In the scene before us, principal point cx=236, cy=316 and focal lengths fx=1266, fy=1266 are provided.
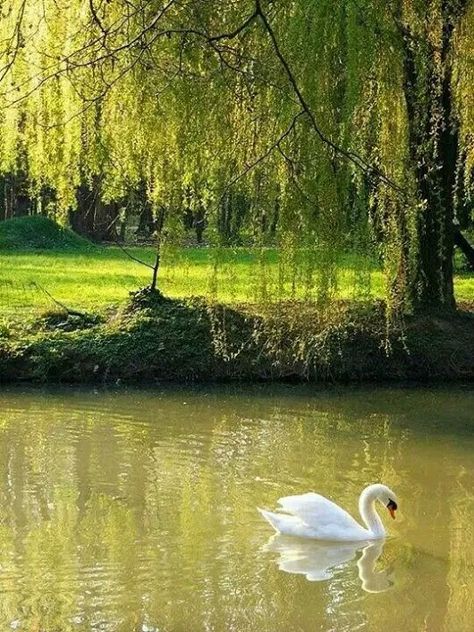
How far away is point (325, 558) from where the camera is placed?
8695mm

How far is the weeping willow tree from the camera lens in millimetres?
8766

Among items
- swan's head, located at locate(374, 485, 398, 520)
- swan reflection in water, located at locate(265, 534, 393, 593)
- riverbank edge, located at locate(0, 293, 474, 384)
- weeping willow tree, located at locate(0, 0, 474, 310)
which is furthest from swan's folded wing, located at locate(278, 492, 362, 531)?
riverbank edge, located at locate(0, 293, 474, 384)

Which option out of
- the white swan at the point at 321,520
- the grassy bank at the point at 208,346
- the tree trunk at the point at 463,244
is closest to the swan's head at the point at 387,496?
the white swan at the point at 321,520

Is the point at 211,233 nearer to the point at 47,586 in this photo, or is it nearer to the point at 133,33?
the point at 133,33

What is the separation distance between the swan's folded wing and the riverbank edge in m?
4.89

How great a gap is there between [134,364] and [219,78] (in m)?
5.52

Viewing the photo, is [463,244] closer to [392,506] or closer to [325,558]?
[392,506]

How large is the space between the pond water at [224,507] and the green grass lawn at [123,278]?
1345 millimetres

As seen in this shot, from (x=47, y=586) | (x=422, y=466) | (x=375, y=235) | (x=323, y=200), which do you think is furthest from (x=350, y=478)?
(x=47, y=586)

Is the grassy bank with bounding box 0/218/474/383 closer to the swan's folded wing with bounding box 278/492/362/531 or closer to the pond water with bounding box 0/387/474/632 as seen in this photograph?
the pond water with bounding box 0/387/474/632

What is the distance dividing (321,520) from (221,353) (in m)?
5.54

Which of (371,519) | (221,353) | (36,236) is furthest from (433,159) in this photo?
(36,236)

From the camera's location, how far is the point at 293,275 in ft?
30.8

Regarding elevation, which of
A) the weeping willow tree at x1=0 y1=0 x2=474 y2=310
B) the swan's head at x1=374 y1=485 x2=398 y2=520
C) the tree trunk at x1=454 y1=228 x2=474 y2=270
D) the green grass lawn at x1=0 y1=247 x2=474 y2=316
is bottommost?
the swan's head at x1=374 y1=485 x2=398 y2=520
